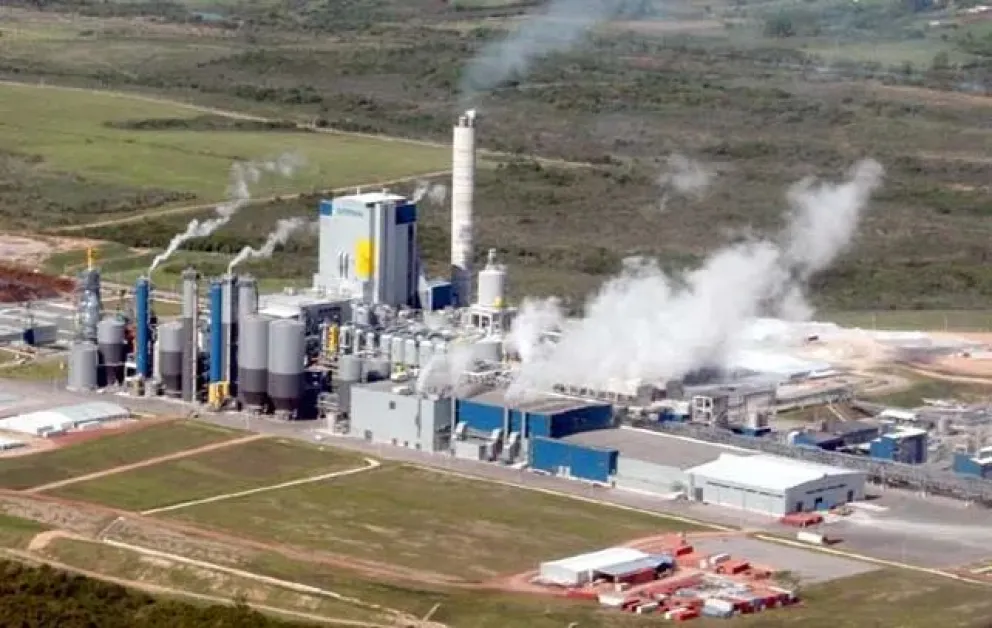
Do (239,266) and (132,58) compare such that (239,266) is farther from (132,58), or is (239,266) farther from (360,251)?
(132,58)

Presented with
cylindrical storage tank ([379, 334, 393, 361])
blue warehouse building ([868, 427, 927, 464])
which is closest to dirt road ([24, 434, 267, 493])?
cylindrical storage tank ([379, 334, 393, 361])

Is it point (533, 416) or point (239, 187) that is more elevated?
point (239, 187)

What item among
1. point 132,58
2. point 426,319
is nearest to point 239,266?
point 426,319

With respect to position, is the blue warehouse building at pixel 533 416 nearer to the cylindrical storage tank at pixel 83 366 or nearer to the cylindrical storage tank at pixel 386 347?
the cylindrical storage tank at pixel 386 347

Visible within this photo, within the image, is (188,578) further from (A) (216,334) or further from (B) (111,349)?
(B) (111,349)

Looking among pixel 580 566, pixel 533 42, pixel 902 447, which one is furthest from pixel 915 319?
pixel 533 42

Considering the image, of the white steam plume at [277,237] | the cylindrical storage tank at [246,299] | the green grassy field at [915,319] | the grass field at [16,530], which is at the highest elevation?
the white steam plume at [277,237]

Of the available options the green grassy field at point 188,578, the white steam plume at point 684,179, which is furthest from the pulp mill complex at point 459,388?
the white steam plume at point 684,179
